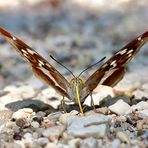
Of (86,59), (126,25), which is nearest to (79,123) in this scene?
(86,59)

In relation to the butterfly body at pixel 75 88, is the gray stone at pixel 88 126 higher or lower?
lower

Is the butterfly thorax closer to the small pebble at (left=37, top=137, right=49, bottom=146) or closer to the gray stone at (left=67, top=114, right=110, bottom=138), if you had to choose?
the gray stone at (left=67, top=114, right=110, bottom=138)

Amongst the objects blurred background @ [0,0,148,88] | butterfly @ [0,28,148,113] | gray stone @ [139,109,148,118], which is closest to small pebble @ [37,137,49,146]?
butterfly @ [0,28,148,113]

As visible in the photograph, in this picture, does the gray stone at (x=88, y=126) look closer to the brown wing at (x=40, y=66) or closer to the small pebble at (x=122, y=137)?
the small pebble at (x=122, y=137)

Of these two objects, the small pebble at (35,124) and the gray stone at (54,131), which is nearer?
the gray stone at (54,131)

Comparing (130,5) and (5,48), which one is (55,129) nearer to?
(5,48)

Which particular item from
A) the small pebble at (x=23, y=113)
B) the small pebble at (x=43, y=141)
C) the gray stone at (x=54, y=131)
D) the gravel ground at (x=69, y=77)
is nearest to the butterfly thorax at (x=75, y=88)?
the gravel ground at (x=69, y=77)

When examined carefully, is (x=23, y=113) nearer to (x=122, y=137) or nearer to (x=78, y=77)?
(x=78, y=77)
